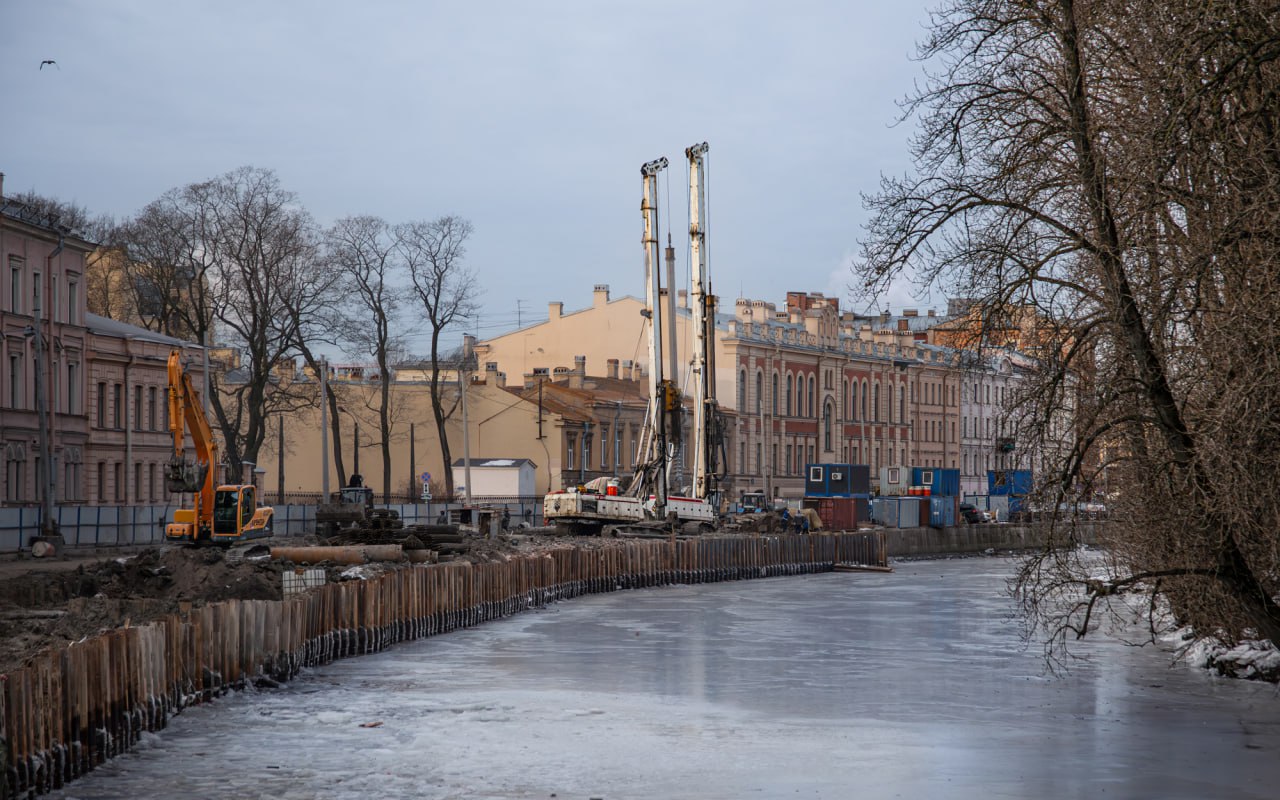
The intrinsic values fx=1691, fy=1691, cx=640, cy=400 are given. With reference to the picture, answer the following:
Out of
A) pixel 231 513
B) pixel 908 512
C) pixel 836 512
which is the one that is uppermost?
pixel 231 513

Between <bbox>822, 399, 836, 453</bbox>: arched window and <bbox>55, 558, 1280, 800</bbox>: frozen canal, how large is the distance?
75.1 meters

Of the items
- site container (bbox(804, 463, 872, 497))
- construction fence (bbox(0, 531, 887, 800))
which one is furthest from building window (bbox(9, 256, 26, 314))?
site container (bbox(804, 463, 872, 497))

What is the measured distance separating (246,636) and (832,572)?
41.3 metres

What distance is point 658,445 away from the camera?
54938mm

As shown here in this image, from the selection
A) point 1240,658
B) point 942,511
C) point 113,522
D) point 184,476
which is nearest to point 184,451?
point 184,476

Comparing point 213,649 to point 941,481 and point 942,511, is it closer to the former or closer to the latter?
point 942,511

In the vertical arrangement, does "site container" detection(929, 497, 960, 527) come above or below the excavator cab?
below

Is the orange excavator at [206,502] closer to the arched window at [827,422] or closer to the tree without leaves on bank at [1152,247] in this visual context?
the tree without leaves on bank at [1152,247]

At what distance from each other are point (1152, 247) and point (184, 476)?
27126mm

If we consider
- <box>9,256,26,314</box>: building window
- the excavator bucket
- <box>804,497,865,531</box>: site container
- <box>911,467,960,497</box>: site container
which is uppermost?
<box>9,256,26,314</box>: building window

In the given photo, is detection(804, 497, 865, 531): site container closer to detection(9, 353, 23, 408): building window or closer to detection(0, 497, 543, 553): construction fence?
detection(0, 497, 543, 553): construction fence

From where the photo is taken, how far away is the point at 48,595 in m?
32.6

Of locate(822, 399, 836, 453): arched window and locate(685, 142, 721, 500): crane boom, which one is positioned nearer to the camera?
locate(685, 142, 721, 500): crane boom

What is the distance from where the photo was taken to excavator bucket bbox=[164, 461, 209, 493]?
39438 millimetres
